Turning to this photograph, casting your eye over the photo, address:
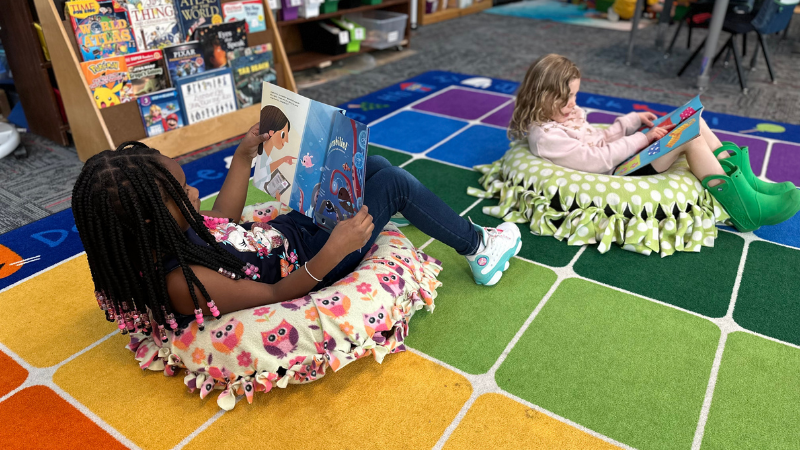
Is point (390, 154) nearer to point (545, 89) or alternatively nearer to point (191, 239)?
point (545, 89)

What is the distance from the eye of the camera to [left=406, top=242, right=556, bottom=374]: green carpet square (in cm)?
151

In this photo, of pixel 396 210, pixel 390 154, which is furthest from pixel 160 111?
pixel 396 210

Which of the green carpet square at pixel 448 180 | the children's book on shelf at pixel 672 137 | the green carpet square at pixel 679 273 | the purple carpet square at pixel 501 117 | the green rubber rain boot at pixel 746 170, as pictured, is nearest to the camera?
the green carpet square at pixel 679 273

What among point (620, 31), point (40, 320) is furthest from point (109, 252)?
point (620, 31)

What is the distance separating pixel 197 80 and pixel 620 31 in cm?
410

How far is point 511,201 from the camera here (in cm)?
216

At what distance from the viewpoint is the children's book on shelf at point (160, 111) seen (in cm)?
264

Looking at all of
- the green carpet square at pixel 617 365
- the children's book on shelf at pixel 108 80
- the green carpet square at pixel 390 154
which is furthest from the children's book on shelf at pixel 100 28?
the green carpet square at pixel 617 365

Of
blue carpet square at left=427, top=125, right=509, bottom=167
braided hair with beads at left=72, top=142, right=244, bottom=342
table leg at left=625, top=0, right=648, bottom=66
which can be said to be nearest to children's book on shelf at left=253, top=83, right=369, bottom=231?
braided hair with beads at left=72, top=142, right=244, bottom=342

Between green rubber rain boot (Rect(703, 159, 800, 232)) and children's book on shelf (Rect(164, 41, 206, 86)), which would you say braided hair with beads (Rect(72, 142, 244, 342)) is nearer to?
children's book on shelf (Rect(164, 41, 206, 86))

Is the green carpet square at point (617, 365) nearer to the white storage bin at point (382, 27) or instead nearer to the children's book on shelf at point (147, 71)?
the children's book on shelf at point (147, 71)

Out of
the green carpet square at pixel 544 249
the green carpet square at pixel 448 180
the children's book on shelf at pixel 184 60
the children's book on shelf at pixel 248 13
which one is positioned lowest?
the green carpet square at pixel 544 249

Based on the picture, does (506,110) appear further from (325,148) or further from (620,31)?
(620,31)

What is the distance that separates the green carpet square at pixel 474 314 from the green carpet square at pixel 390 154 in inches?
34.2
